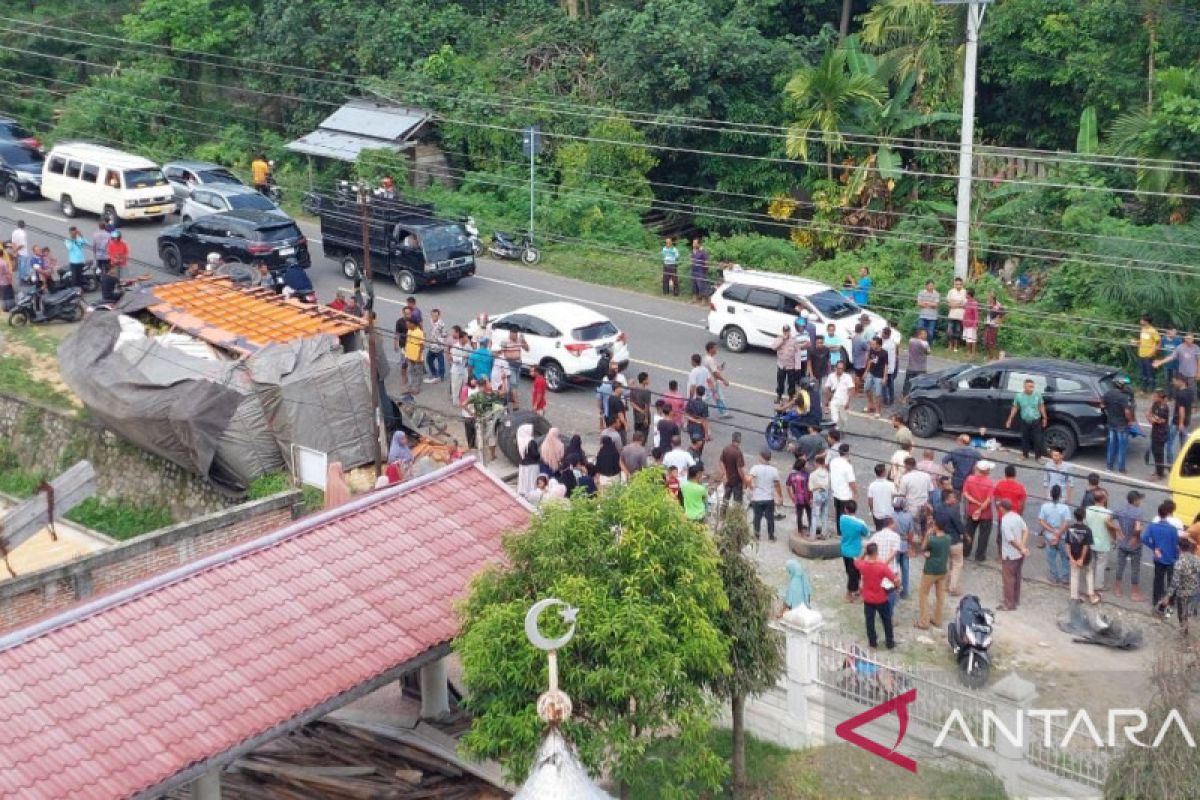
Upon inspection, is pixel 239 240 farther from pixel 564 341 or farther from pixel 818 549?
pixel 818 549

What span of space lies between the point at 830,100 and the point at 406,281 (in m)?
11.2

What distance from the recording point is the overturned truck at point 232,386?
2691 cm

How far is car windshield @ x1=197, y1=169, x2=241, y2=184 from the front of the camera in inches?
1636

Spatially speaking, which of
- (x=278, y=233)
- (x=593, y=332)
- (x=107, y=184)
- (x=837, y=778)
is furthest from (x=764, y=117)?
(x=837, y=778)

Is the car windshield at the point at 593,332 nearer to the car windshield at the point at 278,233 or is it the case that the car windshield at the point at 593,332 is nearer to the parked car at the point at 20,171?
the car windshield at the point at 278,233

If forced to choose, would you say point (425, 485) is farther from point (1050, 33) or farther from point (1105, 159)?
point (1050, 33)

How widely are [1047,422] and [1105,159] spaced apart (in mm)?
13027

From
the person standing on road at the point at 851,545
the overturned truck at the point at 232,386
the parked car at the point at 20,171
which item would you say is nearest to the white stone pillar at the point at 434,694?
the person standing on road at the point at 851,545

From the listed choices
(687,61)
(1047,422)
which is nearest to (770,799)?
(1047,422)

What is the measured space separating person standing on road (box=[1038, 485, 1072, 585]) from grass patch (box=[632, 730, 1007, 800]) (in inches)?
184

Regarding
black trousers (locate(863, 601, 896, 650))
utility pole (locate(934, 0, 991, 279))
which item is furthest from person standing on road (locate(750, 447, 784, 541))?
utility pole (locate(934, 0, 991, 279))

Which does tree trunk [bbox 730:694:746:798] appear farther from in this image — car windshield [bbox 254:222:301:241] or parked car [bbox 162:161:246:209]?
parked car [bbox 162:161:246:209]

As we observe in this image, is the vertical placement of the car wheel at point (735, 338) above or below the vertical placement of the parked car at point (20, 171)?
below

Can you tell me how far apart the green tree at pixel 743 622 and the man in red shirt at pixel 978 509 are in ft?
17.7
